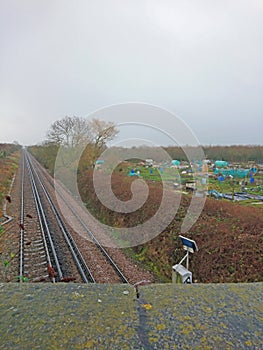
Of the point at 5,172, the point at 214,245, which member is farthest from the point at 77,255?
the point at 5,172

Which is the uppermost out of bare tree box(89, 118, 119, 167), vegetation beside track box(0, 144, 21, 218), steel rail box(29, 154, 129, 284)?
bare tree box(89, 118, 119, 167)

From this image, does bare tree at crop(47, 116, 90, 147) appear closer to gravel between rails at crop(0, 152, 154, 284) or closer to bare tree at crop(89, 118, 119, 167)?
bare tree at crop(89, 118, 119, 167)

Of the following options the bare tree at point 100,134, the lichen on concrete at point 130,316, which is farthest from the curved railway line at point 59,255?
the bare tree at point 100,134

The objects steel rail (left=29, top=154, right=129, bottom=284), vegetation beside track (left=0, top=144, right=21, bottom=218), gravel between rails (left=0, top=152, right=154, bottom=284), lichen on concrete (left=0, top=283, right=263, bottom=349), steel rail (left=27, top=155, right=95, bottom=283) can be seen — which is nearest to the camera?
lichen on concrete (left=0, top=283, right=263, bottom=349)

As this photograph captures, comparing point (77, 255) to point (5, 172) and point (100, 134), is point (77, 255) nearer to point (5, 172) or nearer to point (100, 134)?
point (100, 134)

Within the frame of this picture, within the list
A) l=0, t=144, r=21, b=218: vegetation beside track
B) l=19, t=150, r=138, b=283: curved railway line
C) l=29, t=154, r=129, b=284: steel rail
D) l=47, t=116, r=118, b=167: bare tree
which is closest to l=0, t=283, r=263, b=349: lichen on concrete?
l=19, t=150, r=138, b=283: curved railway line

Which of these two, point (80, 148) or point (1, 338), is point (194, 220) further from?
point (80, 148)

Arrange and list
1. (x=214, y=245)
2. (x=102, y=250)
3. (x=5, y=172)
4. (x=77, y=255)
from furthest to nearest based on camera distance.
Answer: (x=5, y=172)
(x=102, y=250)
(x=77, y=255)
(x=214, y=245)

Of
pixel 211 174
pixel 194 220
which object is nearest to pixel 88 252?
pixel 194 220

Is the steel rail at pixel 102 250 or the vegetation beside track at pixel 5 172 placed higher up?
the vegetation beside track at pixel 5 172

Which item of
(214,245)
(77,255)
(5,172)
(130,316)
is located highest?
(130,316)

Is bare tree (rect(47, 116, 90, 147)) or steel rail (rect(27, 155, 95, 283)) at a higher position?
bare tree (rect(47, 116, 90, 147))

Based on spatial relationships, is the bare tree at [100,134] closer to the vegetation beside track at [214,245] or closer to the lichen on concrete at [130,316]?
the vegetation beside track at [214,245]

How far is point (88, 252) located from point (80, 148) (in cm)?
1779
